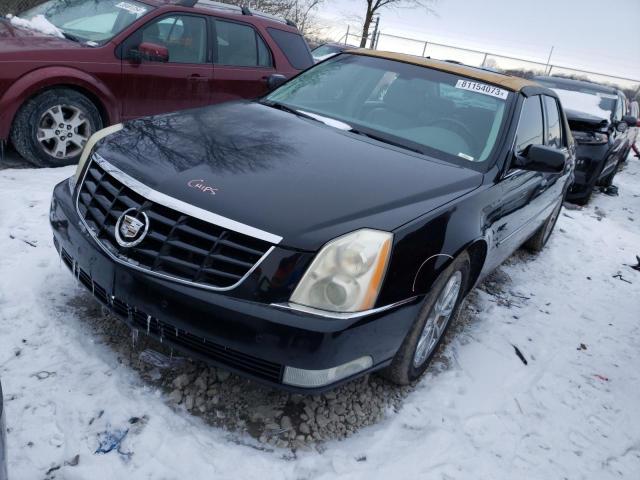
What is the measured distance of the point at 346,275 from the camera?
2.11m

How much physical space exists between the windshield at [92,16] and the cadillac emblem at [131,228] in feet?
11.2

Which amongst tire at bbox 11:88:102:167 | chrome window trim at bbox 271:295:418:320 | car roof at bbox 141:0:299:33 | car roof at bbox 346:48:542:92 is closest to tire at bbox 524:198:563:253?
car roof at bbox 346:48:542:92

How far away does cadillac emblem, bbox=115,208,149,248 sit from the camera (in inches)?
87.2

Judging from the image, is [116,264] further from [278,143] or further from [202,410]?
[278,143]

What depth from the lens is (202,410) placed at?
2402mm

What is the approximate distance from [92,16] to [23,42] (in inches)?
35.2

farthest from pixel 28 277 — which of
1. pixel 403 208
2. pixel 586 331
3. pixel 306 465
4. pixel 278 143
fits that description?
pixel 586 331

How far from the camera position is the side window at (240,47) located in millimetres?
5738

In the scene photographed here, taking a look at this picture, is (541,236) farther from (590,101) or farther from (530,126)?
(590,101)

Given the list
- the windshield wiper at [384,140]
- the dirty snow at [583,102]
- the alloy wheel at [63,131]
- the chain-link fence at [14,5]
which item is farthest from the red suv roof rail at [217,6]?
the dirty snow at [583,102]

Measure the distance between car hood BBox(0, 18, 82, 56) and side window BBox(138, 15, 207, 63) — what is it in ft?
2.23

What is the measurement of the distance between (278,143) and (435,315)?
1206 mm

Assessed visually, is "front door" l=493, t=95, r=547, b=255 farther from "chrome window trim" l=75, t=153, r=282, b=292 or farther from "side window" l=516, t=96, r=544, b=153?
"chrome window trim" l=75, t=153, r=282, b=292

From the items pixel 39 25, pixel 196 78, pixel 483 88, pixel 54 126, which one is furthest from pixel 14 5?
pixel 483 88
